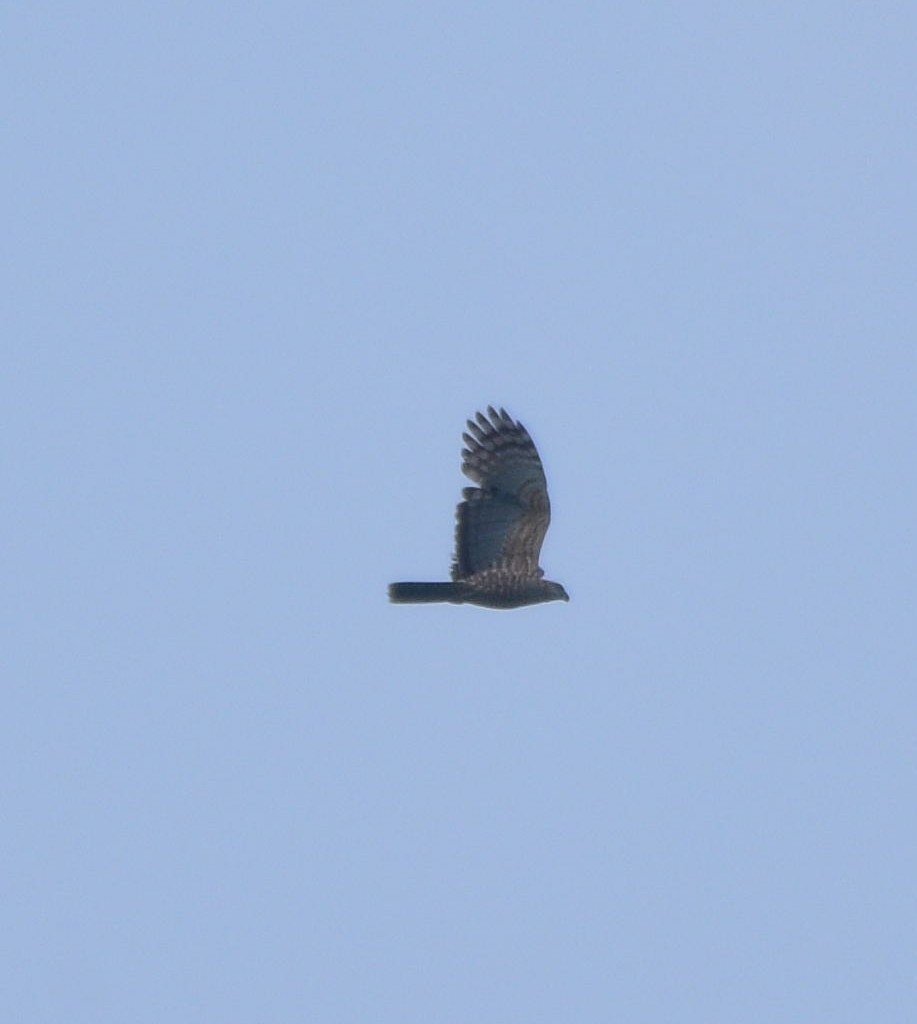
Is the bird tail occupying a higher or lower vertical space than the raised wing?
lower

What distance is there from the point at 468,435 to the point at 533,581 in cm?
156

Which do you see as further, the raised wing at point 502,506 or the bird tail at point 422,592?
the raised wing at point 502,506

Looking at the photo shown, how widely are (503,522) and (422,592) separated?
1.23 m

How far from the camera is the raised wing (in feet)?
59.4

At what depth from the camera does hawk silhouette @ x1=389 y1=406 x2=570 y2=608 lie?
1805 centimetres

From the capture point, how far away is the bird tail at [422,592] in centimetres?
1734

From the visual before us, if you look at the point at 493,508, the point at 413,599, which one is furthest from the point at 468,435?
the point at 413,599

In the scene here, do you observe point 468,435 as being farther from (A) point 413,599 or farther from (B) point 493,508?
(A) point 413,599

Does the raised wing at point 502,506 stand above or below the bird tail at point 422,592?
above

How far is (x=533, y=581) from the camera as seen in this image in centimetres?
1816

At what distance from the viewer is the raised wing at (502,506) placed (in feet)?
59.4

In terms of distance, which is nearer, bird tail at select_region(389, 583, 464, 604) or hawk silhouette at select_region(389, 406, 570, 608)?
bird tail at select_region(389, 583, 464, 604)

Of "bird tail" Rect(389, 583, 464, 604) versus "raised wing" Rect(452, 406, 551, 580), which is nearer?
"bird tail" Rect(389, 583, 464, 604)

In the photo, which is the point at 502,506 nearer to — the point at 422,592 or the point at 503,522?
the point at 503,522
